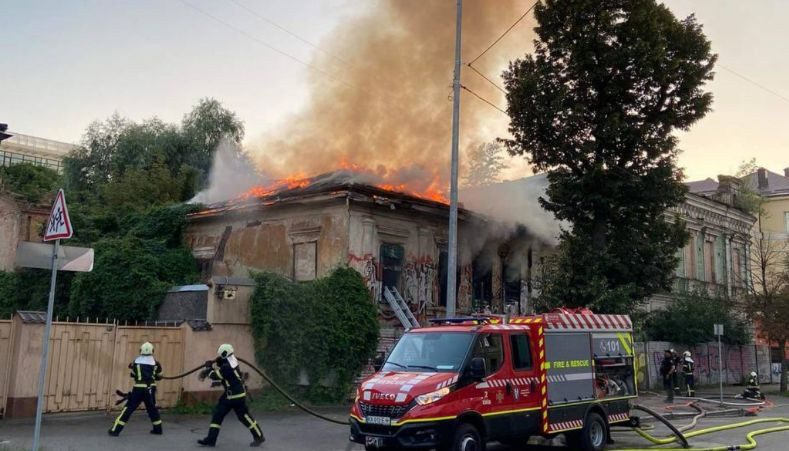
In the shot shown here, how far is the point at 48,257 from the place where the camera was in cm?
816

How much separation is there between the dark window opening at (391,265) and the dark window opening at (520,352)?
36.2ft

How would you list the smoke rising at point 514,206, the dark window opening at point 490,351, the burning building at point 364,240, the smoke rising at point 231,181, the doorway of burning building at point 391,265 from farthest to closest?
the smoke rising at point 231,181, the smoke rising at point 514,206, the doorway of burning building at point 391,265, the burning building at point 364,240, the dark window opening at point 490,351

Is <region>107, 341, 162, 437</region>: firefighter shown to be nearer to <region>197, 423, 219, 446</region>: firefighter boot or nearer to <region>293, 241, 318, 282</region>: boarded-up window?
<region>197, 423, 219, 446</region>: firefighter boot

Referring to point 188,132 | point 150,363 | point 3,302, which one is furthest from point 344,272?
point 188,132

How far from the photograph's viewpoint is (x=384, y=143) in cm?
2403

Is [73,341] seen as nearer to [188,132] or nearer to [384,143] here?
[384,143]

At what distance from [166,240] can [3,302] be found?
571 centimetres

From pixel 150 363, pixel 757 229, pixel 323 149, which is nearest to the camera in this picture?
pixel 150 363

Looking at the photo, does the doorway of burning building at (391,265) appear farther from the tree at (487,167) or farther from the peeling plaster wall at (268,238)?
the tree at (487,167)

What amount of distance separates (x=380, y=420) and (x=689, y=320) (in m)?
24.8

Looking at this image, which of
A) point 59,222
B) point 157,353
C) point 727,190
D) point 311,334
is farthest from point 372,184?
point 727,190

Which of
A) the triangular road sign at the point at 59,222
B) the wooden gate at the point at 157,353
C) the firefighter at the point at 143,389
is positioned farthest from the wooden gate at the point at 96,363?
the triangular road sign at the point at 59,222

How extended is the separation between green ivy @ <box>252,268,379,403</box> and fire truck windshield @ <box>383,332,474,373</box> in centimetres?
712

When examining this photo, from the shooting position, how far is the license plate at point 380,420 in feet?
30.5
